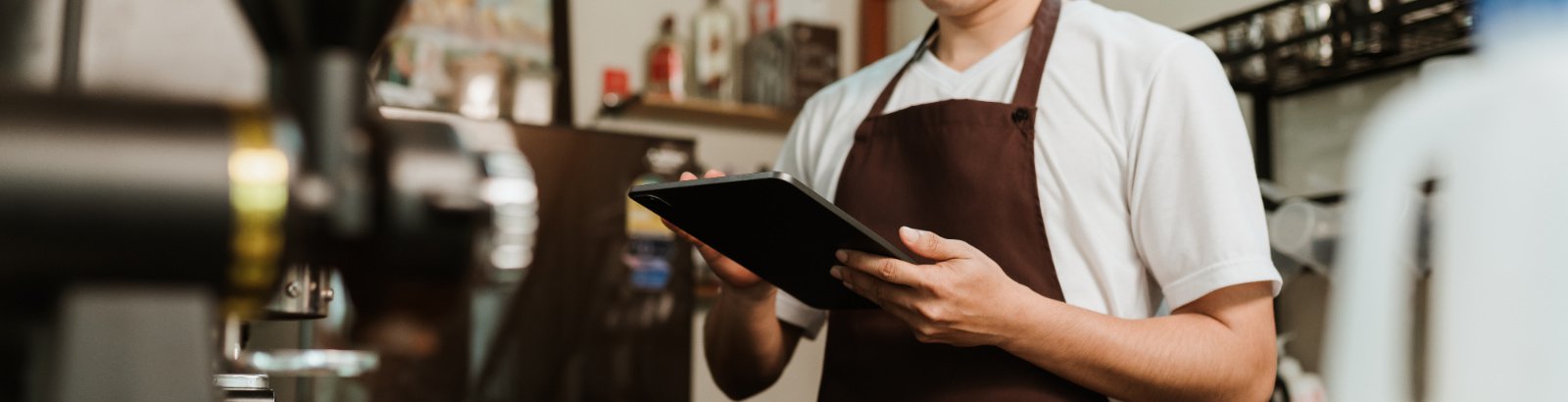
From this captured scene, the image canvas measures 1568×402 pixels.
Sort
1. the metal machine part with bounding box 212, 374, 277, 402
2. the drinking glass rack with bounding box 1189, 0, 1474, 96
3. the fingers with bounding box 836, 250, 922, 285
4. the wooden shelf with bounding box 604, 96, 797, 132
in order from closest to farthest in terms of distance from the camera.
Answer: the metal machine part with bounding box 212, 374, 277, 402 < the fingers with bounding box 836, 250, 922, 285 < the drinking glass rack with bounding box 1189, 0, 1474, 96 < the wooden shelf with bounding box 604, 96, 797, 132

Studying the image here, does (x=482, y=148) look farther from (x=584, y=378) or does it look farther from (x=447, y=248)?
(x=447, y=248)

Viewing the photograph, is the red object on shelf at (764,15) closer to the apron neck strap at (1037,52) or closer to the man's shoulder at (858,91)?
the man's shoulder at (858,91)

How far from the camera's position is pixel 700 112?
9.66 ft

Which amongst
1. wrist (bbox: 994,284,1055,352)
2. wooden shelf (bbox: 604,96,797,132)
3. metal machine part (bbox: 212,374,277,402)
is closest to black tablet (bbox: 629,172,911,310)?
wrist (bbox: 994,284,1055,352)

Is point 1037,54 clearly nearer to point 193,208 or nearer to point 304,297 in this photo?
point 304,297

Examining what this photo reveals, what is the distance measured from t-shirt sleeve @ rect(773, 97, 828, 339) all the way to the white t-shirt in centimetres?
22

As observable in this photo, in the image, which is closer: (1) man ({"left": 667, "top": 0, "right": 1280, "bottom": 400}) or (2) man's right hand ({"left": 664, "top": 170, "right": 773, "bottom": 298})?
(1) man ({"left": 667, "top": 0, "right": 1280, "bottom": 400})

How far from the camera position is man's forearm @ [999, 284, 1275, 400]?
1.03 meters

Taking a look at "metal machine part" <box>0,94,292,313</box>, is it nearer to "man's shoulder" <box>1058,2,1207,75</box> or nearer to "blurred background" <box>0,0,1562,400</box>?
"blurred background" <box>0,0,1562,400</box>

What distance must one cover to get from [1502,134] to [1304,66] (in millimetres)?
1276

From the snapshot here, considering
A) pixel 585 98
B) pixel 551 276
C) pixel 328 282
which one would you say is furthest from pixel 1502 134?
pixel 585 98

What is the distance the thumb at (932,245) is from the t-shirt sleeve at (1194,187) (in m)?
0.23

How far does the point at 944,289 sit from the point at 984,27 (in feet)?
1.55

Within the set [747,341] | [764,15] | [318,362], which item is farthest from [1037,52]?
[764,15]
